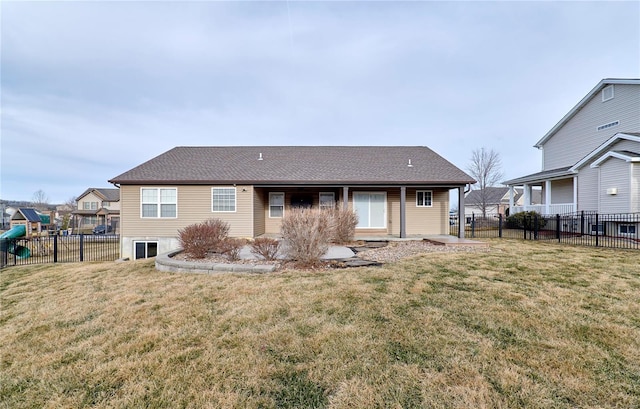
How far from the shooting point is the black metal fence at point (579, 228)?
10.1 m

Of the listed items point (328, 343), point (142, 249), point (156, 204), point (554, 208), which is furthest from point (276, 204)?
point (554, 208)

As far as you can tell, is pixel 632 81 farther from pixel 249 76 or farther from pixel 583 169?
pixel 249 76

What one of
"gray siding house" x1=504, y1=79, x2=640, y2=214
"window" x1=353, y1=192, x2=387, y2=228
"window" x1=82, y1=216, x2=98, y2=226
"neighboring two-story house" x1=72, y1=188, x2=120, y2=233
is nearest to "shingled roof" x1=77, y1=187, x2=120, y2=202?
"neighboring two-story house" x1=72, y1=188, x2=120, y2=233

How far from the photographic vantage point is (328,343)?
A: 2926mm

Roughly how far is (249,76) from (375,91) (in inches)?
331

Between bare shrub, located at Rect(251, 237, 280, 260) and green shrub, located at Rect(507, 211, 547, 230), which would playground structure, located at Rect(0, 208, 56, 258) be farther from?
green shrub, located at Rect(507, 211, 547, 230)

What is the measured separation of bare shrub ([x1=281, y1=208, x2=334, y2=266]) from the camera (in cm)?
641

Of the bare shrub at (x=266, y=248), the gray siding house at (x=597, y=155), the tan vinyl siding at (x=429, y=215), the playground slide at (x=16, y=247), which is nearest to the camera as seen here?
the bare shrub at (x=266, y=248)

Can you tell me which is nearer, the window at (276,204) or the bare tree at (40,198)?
the window at (276,204)

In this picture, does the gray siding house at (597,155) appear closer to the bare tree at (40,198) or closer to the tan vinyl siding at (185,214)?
the tan vinyl siding at (185,214)

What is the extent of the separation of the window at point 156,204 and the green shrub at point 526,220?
58.7 feet

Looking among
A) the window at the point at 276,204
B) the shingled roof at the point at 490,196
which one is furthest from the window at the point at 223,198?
the shingled roof at the point at 490,196

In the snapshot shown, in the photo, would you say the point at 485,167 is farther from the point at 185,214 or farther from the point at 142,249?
the point at 142,249

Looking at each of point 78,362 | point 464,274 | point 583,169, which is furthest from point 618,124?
point 78,362
